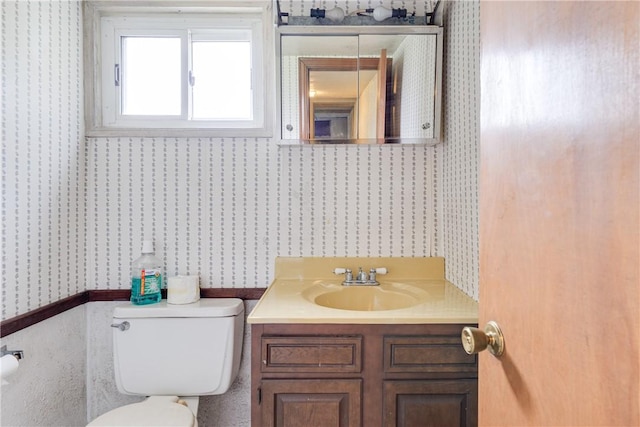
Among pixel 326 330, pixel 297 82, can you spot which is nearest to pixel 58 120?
pixel 297 82

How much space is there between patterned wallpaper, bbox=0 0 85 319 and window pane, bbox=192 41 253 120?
0.48 meters

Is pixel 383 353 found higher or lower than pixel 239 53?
lower

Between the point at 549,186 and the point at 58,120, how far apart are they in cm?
160

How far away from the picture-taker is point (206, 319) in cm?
135

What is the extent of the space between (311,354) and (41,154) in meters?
1.18

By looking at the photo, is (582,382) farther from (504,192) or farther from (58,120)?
(58,120)

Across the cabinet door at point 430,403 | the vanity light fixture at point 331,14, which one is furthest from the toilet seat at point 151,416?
the vanity light fixture at point 331,14

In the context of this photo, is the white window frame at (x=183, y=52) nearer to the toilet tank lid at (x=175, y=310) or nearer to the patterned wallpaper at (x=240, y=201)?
the patterned wallpaper at (x=240, y=201)

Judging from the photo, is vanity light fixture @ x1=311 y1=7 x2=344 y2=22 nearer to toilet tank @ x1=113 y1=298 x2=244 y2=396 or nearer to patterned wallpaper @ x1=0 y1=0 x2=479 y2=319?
patterned wallpaper @ x1=0 y1=0 x2=479 y2=319

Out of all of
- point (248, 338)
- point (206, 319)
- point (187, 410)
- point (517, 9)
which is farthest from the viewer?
point (248, 338)

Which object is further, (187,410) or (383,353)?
(187,410)

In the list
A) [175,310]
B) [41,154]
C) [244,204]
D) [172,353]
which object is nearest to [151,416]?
[172,353]

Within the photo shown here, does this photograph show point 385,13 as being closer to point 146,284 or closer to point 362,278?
point 362,278

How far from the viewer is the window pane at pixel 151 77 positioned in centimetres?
160
